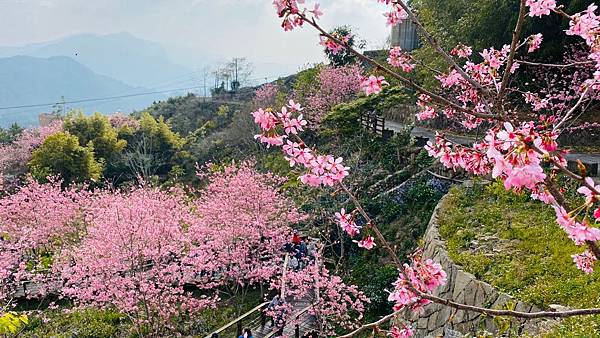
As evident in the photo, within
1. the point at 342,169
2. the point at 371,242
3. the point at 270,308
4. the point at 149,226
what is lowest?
the point at 270,308

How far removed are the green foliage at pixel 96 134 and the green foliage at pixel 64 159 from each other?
124 inches

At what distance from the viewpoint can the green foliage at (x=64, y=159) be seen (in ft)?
81.7

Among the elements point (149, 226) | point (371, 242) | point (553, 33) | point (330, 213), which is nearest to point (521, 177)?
point (371, 242)

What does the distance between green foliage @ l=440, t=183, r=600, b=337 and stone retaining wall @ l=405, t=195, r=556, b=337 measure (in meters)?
0.15

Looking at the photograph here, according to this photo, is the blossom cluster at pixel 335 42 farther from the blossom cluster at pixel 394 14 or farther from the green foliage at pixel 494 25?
the green foliage at pixel 494 25

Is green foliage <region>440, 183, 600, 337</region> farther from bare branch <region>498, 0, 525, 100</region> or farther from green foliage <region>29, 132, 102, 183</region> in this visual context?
green foliage <region>29, 132, 102, 183</region>

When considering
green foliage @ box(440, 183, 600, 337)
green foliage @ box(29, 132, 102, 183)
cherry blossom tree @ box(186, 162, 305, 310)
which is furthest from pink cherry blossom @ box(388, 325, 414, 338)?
green foliage @ box(29, 132, 102, 183)

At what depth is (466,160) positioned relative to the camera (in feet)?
10.3

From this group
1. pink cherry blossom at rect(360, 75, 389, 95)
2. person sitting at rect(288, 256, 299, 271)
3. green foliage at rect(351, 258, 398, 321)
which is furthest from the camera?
person sitting at rect(288, 256, 299, 271)

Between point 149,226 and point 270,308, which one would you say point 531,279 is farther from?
point 149,226

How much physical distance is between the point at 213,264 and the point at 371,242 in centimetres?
996

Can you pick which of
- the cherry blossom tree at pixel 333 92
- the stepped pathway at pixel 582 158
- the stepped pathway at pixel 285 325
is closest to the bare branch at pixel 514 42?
the stepped pathway at pixel 582 158

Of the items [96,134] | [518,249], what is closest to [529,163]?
[518,249]

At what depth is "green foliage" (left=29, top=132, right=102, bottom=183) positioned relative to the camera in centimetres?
2489
